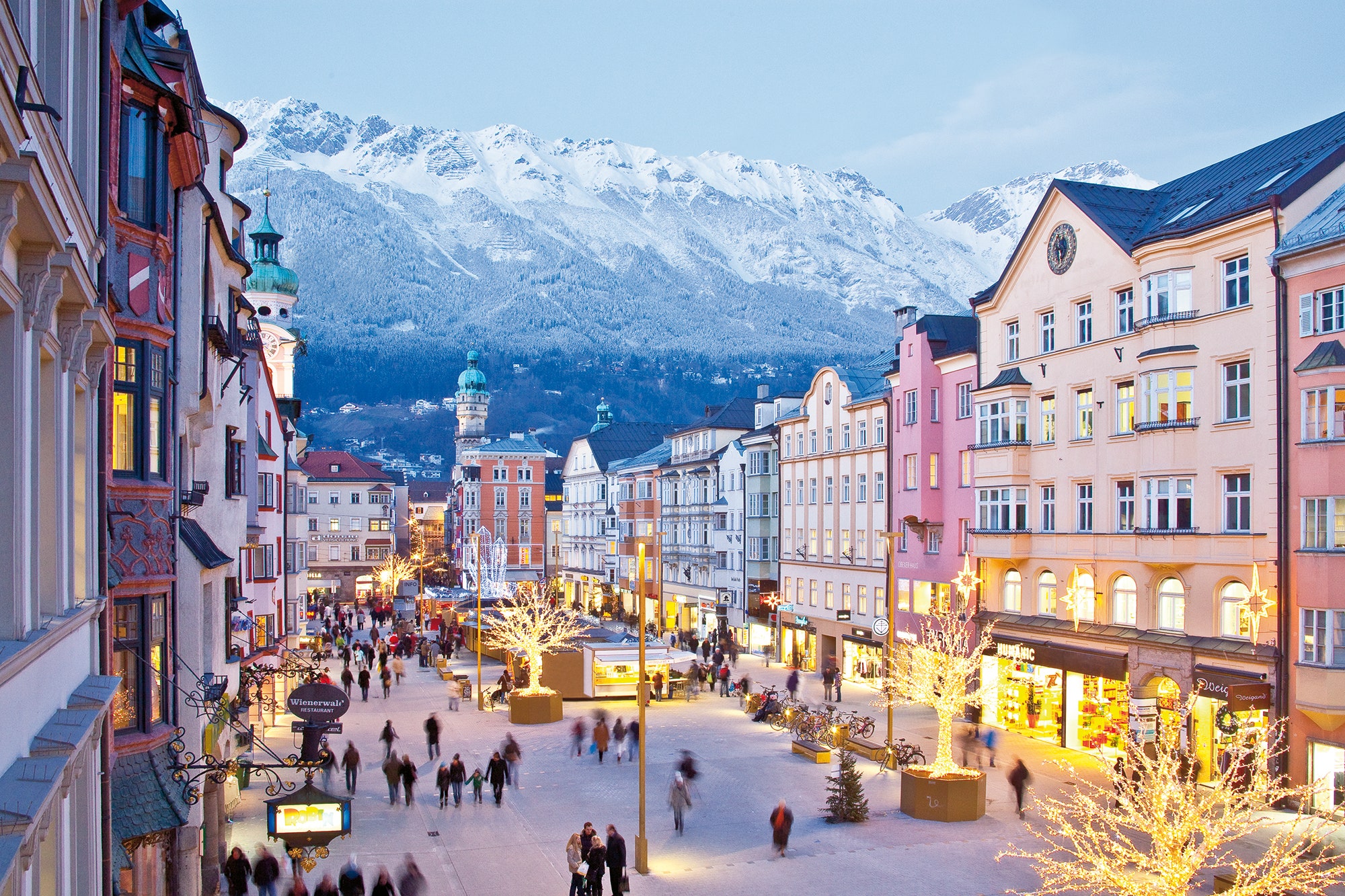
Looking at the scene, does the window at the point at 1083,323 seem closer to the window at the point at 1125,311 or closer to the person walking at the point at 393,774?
the window at the point at 1125,311

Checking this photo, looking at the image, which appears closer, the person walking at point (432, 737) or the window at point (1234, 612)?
the window at point (1234, 612)

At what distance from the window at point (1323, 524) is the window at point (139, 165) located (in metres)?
24.0

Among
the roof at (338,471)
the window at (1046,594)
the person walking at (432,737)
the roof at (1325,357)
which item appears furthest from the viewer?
the roof at (338,471)

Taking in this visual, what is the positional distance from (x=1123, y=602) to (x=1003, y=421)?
297 inches

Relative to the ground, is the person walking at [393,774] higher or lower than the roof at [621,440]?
lower

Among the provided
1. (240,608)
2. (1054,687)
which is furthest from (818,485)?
(240,608)

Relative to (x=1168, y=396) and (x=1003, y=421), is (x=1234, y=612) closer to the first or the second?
(x=1168, y=396)

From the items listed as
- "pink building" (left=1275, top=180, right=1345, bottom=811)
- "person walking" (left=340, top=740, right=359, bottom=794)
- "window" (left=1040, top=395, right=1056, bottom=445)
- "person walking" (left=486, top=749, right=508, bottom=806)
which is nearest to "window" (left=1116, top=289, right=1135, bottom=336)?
"window" (left=1040, top=395, right=1056, bottom=445)

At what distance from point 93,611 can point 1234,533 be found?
85.3ft

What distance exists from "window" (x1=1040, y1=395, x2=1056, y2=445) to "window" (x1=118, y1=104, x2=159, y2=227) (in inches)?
1109

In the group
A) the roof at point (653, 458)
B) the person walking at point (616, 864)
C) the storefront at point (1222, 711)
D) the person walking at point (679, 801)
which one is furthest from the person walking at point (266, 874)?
the roof at point (653, 458)

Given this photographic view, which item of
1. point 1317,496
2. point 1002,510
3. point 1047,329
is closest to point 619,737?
point 1002,510

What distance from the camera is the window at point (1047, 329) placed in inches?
1416

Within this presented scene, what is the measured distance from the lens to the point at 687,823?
85.6 ft
